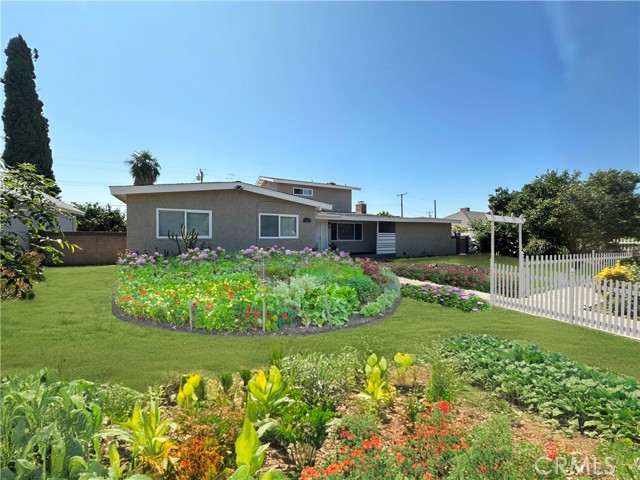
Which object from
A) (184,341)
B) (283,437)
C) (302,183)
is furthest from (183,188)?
(302,183)

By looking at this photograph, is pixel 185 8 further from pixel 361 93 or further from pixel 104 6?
pixel 361 93

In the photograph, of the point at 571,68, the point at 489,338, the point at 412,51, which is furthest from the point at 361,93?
the point at 489,338

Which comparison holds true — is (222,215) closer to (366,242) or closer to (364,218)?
(364,218)

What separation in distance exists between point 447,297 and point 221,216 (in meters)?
9.44

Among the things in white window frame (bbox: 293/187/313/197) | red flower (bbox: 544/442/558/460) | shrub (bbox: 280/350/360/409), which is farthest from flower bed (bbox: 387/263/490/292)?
white window frame (bbox: 293/187/313/197)

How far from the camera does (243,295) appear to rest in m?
6.51

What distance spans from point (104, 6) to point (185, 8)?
1.56 m

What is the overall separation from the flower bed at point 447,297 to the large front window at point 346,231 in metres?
11.9

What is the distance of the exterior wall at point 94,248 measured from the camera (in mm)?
15688

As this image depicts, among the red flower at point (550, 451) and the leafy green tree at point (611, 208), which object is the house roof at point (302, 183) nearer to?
the leafy green tree at point (611, 208)

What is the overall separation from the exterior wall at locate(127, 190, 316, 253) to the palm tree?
18.5m

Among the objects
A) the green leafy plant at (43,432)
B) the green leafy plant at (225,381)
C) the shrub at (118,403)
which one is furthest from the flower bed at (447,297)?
the green leafy plant at (43,432)

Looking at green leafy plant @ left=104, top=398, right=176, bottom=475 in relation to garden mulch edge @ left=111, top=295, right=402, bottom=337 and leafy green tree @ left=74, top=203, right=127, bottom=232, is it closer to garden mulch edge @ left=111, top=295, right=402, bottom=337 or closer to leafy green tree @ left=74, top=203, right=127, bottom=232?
garden mulch edge @ left=111, top=295, right=402, bottom=337

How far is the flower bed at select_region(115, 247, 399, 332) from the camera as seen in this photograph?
5.99m
